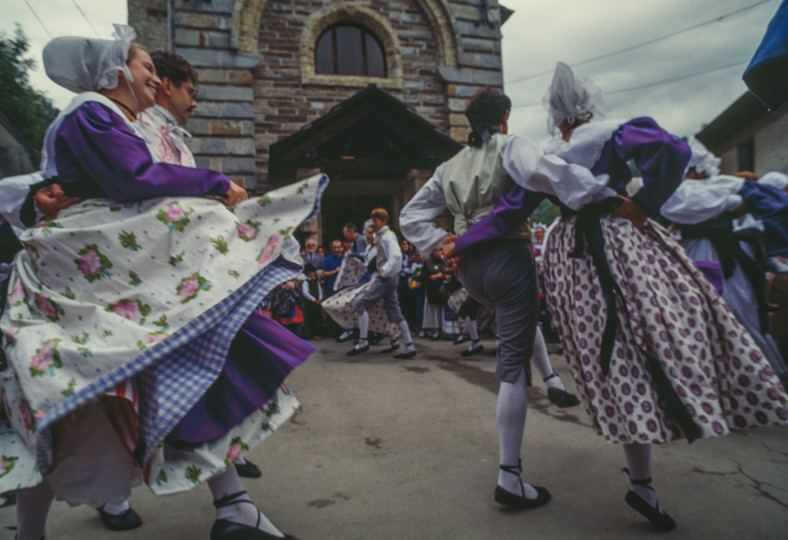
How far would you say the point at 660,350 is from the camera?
1748mm

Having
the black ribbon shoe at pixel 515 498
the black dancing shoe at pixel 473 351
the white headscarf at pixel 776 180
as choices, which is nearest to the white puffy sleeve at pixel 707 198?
the white headscarf at pixel 776 180

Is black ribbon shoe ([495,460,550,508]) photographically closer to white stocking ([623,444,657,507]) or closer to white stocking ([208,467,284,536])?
white stocking ([623,444,657,507])

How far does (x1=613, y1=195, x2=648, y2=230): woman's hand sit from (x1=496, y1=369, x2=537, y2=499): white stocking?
2.54 ft

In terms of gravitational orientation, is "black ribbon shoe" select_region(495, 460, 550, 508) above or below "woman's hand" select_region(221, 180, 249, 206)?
below

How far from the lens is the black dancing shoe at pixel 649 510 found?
5.99 ft

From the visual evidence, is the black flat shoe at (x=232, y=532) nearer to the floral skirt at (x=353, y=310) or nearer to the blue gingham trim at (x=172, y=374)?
the blue gingham trim at (x=172, y=374)

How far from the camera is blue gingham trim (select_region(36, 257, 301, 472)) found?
127 cm

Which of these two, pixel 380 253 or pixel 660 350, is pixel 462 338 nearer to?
pixel 380 253

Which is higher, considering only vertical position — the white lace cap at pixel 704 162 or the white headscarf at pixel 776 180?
the white lace cap at pixel 704 162

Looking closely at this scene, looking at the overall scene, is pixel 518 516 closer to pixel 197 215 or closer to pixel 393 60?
pixel 197 215

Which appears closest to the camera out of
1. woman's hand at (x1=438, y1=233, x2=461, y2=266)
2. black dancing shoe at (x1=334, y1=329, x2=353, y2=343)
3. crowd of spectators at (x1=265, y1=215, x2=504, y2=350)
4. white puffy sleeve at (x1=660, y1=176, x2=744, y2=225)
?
woman's hand at (x1=438, y1=233, x2=461, y2=266)

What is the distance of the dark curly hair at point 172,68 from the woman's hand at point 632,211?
1.77 meters

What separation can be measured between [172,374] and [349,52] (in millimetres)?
9800

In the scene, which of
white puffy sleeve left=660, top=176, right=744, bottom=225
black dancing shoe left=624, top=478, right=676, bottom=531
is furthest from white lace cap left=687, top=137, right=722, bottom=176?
black dancing shoe left=624, top=478, right=676, bottom=531
